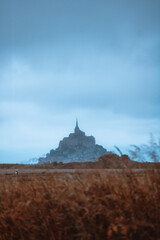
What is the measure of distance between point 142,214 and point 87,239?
0.84m

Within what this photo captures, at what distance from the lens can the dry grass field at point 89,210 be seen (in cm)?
384

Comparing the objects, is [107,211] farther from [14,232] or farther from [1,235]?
[1,235]

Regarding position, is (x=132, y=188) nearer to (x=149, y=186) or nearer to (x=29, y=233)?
A: (x=149, y=186)

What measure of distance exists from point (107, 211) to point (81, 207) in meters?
0.37

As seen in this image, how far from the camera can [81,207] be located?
3.95m

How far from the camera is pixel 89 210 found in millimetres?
4004

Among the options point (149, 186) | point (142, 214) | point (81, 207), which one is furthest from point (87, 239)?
point (149, 186)

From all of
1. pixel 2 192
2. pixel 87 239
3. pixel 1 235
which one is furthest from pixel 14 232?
pixel 87 239

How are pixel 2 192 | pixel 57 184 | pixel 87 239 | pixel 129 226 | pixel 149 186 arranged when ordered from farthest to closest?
pixel 2 192
pixel 57 184
pixel 149 186
pixel 87 239
pixel 129 226

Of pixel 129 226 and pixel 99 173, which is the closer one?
pixel 129 226

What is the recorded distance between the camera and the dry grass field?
3.84 m

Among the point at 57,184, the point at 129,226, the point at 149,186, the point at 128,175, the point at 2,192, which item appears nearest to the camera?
the point at 129,226

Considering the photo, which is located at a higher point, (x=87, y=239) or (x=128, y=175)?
(x=128, y=175)

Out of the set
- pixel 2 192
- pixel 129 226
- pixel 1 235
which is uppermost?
pixel 2 192
